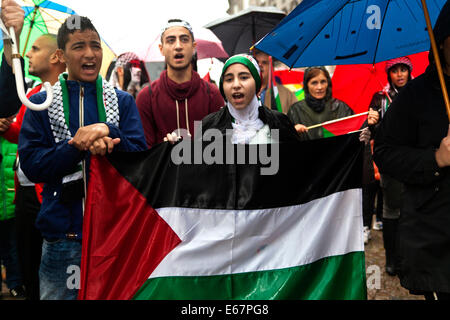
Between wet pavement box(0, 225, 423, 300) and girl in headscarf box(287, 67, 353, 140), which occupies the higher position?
girl in headscarf box(287, 67, 353, 140)

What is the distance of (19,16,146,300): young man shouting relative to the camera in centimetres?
262

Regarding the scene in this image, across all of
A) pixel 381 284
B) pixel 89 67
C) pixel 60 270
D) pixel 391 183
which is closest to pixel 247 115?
pixel 89 67

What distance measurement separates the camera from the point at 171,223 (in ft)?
9.44

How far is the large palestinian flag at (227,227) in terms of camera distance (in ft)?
9.18

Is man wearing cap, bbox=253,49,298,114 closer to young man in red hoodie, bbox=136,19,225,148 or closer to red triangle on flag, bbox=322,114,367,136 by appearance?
red triangle on flag, bbox=322,114,367,136

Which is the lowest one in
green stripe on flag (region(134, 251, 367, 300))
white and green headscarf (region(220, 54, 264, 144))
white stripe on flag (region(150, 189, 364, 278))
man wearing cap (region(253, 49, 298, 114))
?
green stripe on flag (region(134, 251, 367, 300))

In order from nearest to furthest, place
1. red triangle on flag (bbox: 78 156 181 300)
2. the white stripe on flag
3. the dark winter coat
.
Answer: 1. red triangle on flag (bbox: 78 156 181 300)
2. the white stripe on flag
3. the dark winter coat

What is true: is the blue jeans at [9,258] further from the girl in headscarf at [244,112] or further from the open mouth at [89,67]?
the open mouth at [89,67]

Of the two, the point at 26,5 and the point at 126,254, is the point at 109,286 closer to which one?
the point at 126,254

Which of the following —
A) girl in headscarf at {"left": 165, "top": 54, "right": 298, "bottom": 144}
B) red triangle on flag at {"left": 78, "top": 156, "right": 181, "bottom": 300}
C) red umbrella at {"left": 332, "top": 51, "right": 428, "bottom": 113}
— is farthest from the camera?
red umbrella at {"left": 332, "top": 51, "right": 428, "bottom": 113}

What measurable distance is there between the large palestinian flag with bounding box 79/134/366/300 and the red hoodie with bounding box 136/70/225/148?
1193 mm

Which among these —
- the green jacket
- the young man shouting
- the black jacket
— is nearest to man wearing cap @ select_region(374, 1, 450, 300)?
the black jacket
